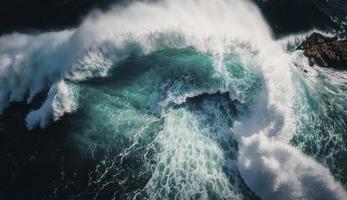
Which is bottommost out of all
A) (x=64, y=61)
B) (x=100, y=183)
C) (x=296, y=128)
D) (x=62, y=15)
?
(x=100, y=183)

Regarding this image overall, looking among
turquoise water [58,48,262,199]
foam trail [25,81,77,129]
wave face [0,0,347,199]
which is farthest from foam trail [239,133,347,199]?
foam trail [25,81,77,129]

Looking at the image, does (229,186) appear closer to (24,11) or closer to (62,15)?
(62,15)

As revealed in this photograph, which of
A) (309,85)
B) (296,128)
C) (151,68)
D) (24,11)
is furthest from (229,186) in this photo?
(24,11)

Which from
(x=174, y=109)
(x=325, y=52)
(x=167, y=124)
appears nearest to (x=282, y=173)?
(x=167, y=124)

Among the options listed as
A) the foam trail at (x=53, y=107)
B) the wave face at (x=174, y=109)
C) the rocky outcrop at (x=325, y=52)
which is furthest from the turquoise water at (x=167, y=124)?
the rocky outcrop at (x=325, y=52)

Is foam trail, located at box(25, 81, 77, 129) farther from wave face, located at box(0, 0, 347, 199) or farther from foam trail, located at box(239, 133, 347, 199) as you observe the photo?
foam trail, located at box(239, 133, 347, 199)

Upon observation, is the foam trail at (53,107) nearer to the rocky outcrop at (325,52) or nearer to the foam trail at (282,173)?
the foam trail at (282,173)
